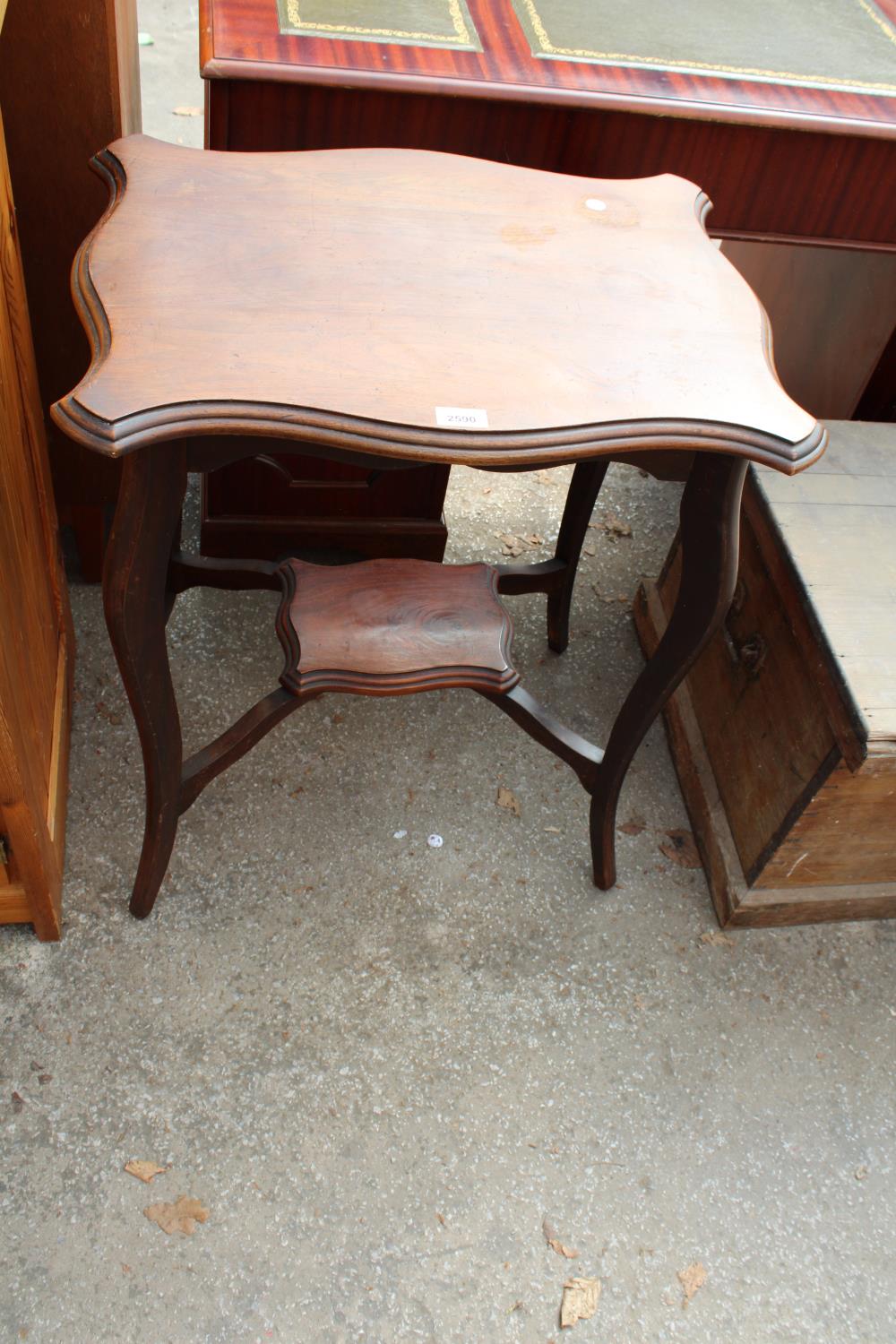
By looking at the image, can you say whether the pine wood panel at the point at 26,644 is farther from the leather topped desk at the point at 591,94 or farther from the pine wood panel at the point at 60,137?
the leather topped desk at the point at 591,94

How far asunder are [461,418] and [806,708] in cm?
82

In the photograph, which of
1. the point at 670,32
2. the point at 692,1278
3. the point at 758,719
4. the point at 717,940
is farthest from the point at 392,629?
the point at 670,32

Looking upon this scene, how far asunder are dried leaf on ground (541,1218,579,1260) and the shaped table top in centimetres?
103

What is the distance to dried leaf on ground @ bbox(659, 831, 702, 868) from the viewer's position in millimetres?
1939

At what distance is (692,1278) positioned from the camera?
1452 millimetres

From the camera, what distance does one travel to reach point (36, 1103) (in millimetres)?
1494

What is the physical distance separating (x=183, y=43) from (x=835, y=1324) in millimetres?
4512

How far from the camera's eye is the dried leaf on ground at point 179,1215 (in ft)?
4.62

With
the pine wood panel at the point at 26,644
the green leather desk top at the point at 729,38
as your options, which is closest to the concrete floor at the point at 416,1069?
the pine wood panel at the point at 26,644

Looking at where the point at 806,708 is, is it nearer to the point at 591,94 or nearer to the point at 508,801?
the point at 508,801

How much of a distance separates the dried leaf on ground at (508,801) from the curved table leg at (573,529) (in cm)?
38

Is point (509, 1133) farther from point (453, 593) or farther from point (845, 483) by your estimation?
point (845, 483)

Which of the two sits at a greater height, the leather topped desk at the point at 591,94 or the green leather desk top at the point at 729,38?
the green leather desk top at the point at 729,38

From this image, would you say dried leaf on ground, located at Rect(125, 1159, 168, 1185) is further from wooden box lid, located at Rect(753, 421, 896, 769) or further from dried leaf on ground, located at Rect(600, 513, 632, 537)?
dried leaf on ground, located at Rect(600, 513, 632, 537)
